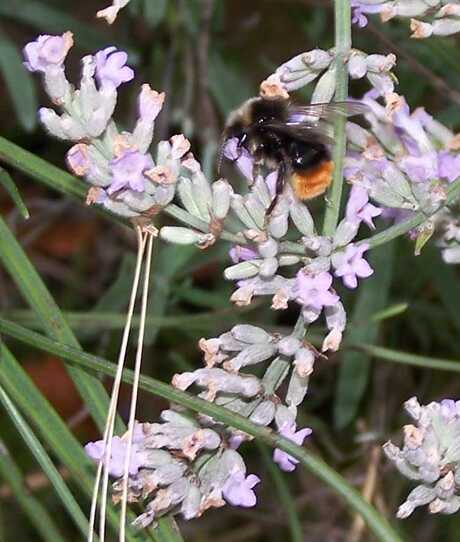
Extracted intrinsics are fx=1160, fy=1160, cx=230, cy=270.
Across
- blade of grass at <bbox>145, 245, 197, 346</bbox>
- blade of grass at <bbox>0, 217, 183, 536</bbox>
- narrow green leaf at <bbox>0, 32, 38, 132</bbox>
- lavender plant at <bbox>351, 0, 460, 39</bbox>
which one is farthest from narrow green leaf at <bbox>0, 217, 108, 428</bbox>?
narrow green leaf at <bbox>0, 32, 38, 132</bbox>

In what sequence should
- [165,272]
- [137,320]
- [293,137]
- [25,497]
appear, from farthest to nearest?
1. [165,272]
2. [137,320]
3. [25,497]
4. [293,137]

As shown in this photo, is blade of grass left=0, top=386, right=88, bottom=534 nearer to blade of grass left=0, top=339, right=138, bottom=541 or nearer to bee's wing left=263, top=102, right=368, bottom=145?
blade of grass left=0, top=339, right=138, bottom=541

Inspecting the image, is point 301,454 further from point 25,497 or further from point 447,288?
point 447,288

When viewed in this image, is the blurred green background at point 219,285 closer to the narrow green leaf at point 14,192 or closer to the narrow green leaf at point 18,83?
the narrow green leaf at point 18,83

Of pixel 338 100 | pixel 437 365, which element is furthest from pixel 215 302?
pixel 338 100

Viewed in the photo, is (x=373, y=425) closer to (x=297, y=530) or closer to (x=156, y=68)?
(x=297, y=530)

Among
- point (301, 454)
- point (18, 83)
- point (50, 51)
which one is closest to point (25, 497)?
point (301, 454)
